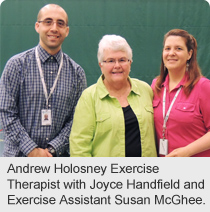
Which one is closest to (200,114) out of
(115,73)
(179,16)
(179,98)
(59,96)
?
(179,98)

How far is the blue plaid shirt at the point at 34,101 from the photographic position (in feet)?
7.01

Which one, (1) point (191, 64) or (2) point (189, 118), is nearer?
(2) point (189, 118)

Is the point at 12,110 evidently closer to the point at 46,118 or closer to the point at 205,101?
the point at 46,118

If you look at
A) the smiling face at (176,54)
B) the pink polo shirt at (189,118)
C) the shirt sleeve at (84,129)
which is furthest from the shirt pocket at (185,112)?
the shirt sleeve at (84,129)

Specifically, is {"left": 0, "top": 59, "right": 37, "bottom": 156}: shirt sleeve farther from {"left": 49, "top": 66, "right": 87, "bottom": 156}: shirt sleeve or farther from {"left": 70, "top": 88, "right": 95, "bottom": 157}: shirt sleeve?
{"left": 70, "top": 88, "right": 95, "bottom": 157}: shirt sleeve

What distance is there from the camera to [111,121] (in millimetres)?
1976

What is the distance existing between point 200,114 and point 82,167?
883 mm

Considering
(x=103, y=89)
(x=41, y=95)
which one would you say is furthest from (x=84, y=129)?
(x=41, y=95)

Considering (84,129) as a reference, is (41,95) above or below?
above

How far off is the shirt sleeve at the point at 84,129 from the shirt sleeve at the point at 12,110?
351 mm

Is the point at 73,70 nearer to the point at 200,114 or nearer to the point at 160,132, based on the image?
the point at 160,132

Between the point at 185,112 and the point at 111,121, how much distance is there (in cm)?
52

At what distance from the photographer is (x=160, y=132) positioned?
2.12m

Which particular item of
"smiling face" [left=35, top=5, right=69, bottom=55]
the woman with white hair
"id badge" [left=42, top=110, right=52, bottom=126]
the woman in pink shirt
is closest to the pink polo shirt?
the woman in pink shirt
